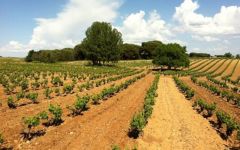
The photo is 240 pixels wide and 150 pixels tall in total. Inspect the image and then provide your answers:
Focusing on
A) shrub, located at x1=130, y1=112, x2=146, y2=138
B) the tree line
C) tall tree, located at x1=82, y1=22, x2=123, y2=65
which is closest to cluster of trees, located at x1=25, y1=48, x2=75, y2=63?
the tree line

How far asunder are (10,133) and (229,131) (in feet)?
33.7

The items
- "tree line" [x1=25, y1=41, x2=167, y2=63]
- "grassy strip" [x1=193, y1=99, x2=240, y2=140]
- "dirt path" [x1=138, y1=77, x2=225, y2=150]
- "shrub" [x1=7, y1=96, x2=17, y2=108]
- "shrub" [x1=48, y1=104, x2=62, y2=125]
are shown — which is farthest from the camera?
"tree line" [x1=25, y1=41, x2=167, y2=63]

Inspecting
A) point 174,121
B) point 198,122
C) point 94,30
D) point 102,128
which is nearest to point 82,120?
point 102,128

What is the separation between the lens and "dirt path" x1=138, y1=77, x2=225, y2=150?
1191cm

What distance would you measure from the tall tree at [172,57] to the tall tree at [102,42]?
1132 centimetres

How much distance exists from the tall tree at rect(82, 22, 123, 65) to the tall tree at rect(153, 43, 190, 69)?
1132 cm

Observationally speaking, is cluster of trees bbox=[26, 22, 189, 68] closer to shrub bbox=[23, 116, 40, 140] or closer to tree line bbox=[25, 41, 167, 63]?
tree line bbox=[25, 41, 167, 63]

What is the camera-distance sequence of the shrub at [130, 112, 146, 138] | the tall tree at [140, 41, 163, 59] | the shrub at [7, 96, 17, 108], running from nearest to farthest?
the shrub at [130, 112, 146, 138] < the shrub at [7, 96, 17, 108] < the tall tree at [140, 41, 163, 59]

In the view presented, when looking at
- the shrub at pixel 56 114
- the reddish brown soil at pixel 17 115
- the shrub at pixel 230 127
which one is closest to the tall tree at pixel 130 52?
the reddish brown soil at pixel 17 115

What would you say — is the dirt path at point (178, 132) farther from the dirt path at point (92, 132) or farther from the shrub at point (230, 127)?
the dirt path at point (92, 132)

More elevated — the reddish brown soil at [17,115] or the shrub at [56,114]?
the shrub at [56,114]

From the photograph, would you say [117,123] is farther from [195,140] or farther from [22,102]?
[22,102]

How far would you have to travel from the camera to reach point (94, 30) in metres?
72.9

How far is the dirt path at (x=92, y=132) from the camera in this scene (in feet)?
36.1
